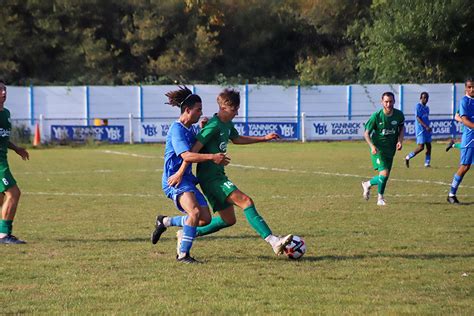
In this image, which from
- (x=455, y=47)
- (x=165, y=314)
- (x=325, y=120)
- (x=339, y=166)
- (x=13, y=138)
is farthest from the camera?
(x=455, y=47)

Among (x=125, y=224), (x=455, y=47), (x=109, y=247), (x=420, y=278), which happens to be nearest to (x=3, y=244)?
(x=109, y=247)

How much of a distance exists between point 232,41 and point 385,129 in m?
38.9

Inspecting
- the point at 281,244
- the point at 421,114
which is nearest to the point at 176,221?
the point at 281,244

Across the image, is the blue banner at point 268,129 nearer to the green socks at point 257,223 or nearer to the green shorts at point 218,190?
the green shorts at point 218,190

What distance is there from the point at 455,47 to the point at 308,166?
23664 mm

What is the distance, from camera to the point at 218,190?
8.33 meters

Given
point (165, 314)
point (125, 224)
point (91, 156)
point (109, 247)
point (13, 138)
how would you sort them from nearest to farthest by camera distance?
point (165, 314) → point (109, 247) → point (125, 224) → point (91, 156) → point (13, 138)

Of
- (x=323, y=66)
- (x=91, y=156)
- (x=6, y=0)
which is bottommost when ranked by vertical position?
Result: (x=91, y=156)

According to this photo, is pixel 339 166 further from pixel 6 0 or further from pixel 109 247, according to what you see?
pixel 6 0

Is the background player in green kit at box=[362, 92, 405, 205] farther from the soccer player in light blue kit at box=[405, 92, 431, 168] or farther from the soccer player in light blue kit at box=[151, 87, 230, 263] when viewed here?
the soccer player in light blue kit at box=[405, 92, 431, 168]

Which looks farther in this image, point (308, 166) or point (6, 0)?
point (6, 0)

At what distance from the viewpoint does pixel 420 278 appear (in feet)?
23.8

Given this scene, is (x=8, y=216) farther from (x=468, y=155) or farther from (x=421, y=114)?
(x=421, y=114)

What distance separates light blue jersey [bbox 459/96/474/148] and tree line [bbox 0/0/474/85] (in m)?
29.4
